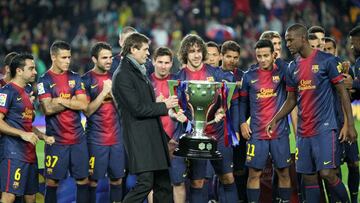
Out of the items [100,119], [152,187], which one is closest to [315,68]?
[152,187]

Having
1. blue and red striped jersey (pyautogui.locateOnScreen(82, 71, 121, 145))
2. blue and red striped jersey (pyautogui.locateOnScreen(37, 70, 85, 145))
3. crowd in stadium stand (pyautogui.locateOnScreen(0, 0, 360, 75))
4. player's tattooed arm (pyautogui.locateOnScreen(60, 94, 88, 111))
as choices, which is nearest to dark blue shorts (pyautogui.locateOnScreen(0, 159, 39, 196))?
blue and red striped jersey (pyautogui.locateOnScreen(37, 70, 85, 145))

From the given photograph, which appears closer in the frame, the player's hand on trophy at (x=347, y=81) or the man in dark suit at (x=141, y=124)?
the man in dark suit at (x=141, y=124)

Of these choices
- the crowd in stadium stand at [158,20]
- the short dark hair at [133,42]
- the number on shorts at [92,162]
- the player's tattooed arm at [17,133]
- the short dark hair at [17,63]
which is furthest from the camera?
the crowd in stadium stand at [158,20]

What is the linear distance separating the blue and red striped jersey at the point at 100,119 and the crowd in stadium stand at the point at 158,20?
35.4 feet

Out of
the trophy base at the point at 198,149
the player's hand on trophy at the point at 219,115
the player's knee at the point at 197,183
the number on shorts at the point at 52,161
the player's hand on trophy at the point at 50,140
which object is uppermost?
the player's hand on trophy at the point at 219,115

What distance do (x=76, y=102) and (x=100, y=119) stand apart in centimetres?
43

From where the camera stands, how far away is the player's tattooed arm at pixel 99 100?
8.91 meters

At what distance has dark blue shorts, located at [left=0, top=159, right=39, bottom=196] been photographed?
8.30 metres

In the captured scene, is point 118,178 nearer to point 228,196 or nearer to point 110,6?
point 228,196

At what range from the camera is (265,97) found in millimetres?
8938

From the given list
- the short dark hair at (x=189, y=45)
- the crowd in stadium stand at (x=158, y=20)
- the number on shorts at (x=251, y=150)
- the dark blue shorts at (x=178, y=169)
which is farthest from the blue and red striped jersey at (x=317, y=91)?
the crowd in stadium stand at (x=158, y=20)

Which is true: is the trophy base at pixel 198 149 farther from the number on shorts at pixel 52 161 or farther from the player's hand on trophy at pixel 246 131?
the number on shorts at pixel 52 161

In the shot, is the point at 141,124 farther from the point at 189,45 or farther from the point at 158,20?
the point at 158,20

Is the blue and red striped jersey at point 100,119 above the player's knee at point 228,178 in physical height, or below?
above
